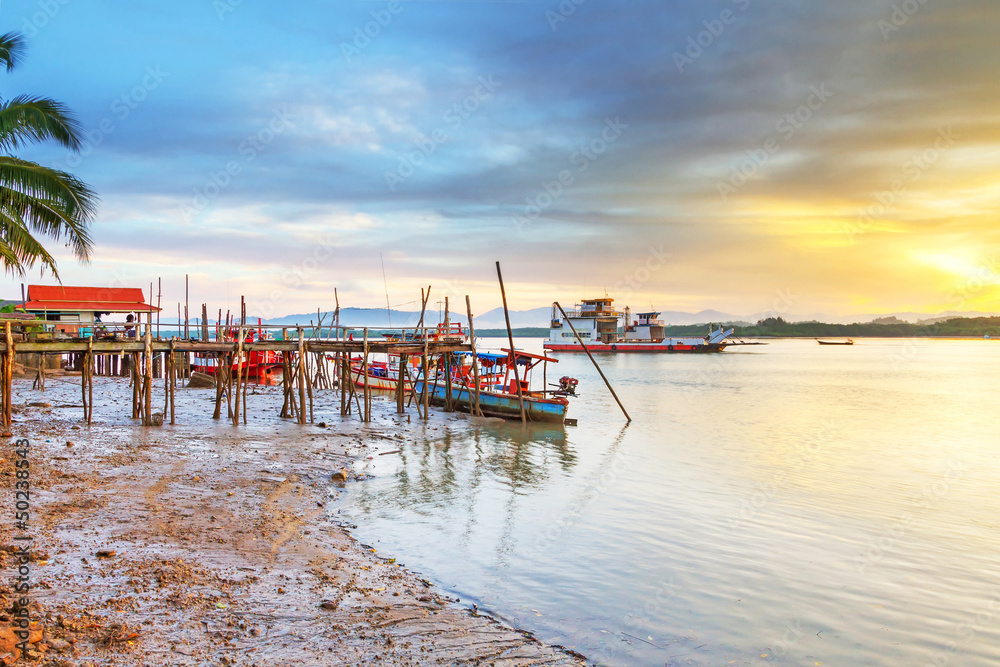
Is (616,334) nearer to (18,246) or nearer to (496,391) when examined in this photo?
(496,391)

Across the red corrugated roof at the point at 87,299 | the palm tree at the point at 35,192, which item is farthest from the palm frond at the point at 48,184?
the red corrugated roof at the point at 87,299

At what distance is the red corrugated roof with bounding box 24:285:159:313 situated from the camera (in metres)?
34.0

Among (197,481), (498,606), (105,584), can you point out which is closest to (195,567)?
(105,584)

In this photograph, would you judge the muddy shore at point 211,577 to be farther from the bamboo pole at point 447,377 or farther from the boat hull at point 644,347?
the boat hull at point 644,347

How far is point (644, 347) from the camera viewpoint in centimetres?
8106

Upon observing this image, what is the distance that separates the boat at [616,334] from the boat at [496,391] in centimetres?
5241

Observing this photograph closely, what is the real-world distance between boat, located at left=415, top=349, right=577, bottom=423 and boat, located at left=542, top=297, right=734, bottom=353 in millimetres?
52408

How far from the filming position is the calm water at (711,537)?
687cm

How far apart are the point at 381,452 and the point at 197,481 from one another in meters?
5.80

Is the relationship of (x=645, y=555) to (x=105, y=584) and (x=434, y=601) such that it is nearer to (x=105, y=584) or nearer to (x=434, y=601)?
(x=434, y=601)

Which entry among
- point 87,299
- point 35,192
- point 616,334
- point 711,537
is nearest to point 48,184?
point 35,192

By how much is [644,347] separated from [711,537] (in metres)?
72.7

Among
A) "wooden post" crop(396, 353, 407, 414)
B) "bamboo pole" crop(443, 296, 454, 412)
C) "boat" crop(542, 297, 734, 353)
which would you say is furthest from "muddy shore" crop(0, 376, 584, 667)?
"boat" crop(542, 297, 734, 353)

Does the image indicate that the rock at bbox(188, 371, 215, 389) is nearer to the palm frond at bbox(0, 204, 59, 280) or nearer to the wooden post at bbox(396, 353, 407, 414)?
the wooden post at bbox(396, 353, 407, 414)
